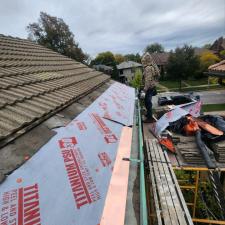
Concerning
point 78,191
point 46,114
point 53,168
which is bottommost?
point 78,191

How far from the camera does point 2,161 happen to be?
1.54 meters

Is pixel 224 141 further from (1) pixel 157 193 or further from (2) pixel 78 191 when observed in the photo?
(2) pixel 78 191

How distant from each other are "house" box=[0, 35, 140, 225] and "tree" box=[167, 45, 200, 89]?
29049 millimetres

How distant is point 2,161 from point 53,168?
411 mm

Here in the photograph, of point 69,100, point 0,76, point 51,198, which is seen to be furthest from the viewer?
point 69,100

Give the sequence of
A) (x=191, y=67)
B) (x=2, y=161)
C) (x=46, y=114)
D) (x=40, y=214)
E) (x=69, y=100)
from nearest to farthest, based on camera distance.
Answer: (x=40, y=214) < (x=2, y=161) < (x=46, y=114) < (x=69, y=100) < (x=191, y=67)

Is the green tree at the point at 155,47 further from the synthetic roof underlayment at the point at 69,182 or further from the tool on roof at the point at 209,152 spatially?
the synthetic roof underlayment at the point at 69,182

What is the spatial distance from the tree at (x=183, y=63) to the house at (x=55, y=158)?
2905cm

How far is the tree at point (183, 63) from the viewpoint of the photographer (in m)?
29.3

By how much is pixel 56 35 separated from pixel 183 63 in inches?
849

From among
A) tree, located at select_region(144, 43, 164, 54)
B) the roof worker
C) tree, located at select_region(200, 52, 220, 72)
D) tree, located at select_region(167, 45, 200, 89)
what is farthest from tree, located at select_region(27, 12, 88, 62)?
tree, located at select_region(144, 43, 164, 54)

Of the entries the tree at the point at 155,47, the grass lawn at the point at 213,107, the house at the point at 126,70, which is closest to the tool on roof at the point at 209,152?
the grass lawn at the point at 213,107

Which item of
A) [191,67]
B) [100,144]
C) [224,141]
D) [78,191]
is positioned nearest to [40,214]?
[78,191]

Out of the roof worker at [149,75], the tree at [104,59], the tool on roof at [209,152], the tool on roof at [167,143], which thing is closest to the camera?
the tool on roof at [209,152]
